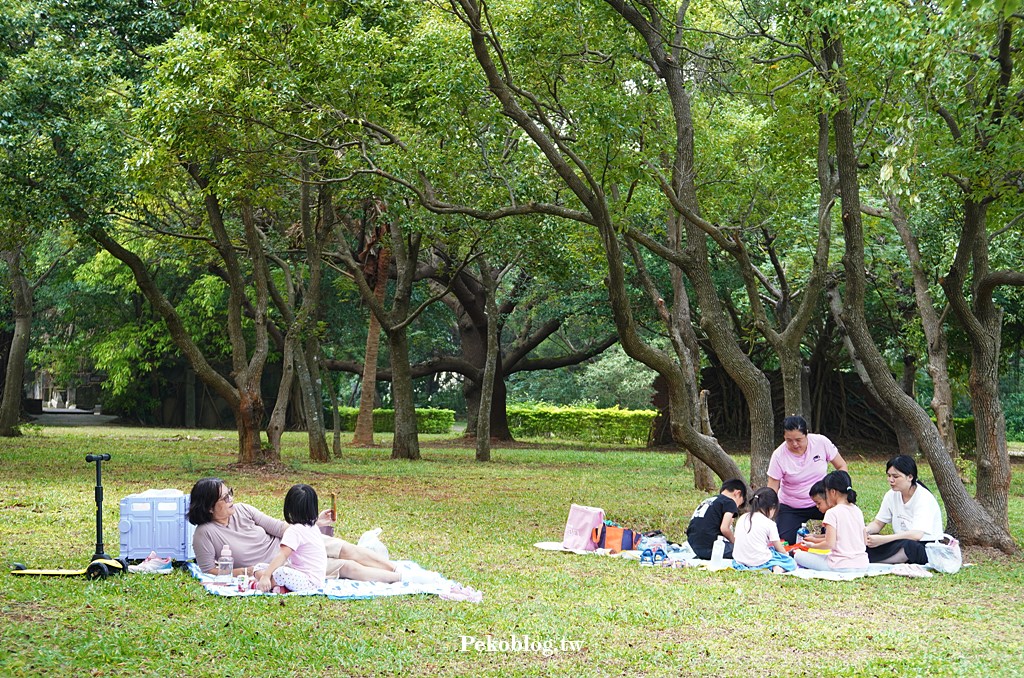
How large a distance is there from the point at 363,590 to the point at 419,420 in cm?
2775

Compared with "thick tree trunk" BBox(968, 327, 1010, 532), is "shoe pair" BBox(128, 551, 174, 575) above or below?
below

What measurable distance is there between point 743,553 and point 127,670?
15.0 feet

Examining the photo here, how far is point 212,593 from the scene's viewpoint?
20.7ft

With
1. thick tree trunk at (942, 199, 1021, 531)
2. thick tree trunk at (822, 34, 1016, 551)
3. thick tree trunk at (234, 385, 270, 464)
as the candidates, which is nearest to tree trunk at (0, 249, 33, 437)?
thick tree trunk at (234, 385, 270, 464)

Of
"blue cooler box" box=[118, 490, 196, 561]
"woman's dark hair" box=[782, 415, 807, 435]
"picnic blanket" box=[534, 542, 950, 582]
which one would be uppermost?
"woman's dark hair" box=[782, 415, 807, 435]

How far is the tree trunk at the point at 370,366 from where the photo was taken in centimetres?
2155

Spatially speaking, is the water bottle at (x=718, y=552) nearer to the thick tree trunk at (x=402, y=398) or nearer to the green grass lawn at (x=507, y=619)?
the green grass lawn at (x=507, y=619)

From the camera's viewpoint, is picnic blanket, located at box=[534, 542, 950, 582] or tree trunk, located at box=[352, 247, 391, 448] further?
tree trunk, located at box=[352, 247, 391, 448]

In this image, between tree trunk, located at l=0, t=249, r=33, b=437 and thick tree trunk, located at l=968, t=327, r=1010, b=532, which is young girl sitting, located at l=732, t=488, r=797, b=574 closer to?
thick tree trunk, located at l=968, t=327, r=1010, b=532

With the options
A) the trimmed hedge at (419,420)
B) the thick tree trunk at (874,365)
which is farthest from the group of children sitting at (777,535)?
the trimmed hedge at (419,420)

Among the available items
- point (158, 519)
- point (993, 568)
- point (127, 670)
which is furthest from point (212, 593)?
point (993, 568)

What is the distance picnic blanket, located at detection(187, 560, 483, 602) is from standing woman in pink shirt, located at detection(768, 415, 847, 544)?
3.44 meters

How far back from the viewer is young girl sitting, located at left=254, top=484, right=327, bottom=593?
6379 millimetres

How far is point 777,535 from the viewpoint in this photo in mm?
7824
